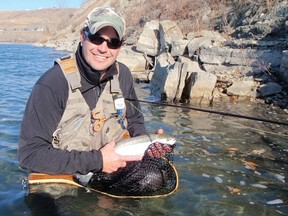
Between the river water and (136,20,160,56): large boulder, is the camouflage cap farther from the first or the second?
(136,20,160,56): large boulder

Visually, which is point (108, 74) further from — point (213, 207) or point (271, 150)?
point (271, 150)

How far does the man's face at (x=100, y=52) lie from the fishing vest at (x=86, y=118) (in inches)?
9.0

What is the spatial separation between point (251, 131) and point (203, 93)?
12.9 feet

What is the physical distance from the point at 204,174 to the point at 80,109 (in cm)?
292

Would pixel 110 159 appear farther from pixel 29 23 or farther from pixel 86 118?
pixel 29 23

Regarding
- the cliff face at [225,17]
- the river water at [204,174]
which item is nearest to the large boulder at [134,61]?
the cliff face at [225,17]

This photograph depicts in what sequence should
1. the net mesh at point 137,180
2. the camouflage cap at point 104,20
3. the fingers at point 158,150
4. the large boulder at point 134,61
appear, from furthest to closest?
1. the large boulder at point 134,61
2. the net mesh at point 137,180
3. the fingers at point 158,150
4. the camouflage cap at point 104,20

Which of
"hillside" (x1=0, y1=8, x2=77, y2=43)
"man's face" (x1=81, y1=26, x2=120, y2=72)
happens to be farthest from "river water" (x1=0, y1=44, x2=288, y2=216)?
"hillside" (x1=0, y1=8, x2=77, y2=43)

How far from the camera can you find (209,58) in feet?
54.7

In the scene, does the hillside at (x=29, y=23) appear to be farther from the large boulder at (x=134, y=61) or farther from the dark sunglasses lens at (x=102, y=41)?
the dark sunglasses lens at (x=102, y=41)

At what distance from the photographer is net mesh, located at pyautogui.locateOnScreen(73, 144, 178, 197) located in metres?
4.90

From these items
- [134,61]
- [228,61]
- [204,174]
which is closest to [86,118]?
[204,174]

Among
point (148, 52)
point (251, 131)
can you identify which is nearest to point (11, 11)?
point (148, 52)

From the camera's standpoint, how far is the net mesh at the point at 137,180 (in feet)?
16.1
